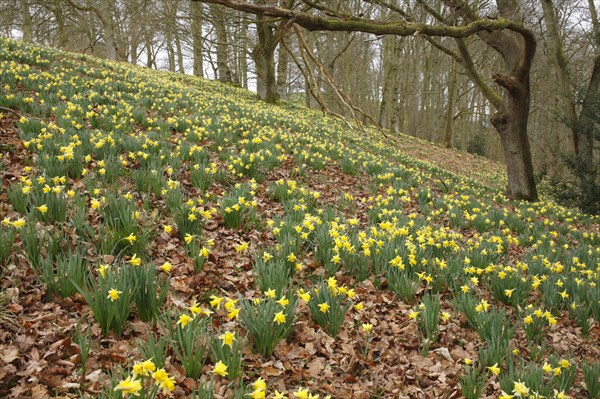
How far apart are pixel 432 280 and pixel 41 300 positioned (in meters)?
2.75

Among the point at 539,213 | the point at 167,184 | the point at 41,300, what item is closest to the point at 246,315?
the point at 41,300

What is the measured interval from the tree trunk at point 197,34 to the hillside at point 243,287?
24.9ft

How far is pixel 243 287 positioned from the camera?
2855mm

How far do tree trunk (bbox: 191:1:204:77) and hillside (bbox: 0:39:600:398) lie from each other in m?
7.58

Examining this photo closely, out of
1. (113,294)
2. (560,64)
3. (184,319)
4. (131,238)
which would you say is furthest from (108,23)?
(184,319)

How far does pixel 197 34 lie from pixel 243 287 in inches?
603

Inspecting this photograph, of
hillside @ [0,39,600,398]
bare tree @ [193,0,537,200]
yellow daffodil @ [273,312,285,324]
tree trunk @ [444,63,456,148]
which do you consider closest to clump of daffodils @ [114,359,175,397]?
hillside @ [0,39,600,398]

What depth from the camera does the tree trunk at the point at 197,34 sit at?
1314 cm

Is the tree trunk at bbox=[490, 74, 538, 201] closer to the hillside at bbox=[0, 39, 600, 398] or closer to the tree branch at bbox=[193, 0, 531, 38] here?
the tree branch at bbox=[193, 0, 531, 38]

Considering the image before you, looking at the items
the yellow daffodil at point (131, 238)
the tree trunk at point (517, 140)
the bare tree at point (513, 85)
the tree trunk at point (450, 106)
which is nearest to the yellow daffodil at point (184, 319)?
the yellow daffodil at point (131, 238)

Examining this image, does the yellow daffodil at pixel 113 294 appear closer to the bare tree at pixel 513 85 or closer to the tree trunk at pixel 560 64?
the bare tree at pixel 513 85

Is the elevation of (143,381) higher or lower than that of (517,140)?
lower

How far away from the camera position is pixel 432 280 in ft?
10.3

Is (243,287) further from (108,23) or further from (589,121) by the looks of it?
(108,23)
